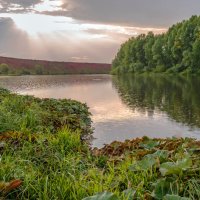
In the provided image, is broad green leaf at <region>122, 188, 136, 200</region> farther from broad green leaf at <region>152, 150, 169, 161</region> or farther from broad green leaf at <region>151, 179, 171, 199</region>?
broad green leaf at <region>152, 150, 169, 161</region>

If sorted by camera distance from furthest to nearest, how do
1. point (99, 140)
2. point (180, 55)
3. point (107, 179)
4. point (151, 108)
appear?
point (180, 55) < point (151, 108) < point (99, 140) < point (107, 179)

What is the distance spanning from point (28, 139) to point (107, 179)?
2946 millimetres

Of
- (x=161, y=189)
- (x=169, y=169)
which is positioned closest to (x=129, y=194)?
(x=161, y=189)

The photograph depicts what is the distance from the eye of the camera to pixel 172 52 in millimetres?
74750

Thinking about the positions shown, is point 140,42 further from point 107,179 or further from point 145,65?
point 107,179

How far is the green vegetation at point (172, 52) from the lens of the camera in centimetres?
6762

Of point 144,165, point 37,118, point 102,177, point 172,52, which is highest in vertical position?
point 172,52

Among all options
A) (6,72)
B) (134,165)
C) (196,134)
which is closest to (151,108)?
(196,134)

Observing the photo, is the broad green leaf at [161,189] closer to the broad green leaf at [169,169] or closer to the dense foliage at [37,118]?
the broad green leaf at [169,169]

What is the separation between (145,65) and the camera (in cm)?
9706

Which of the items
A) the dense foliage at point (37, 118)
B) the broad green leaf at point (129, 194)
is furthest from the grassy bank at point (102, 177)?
the dense foliage at point (37, 118)

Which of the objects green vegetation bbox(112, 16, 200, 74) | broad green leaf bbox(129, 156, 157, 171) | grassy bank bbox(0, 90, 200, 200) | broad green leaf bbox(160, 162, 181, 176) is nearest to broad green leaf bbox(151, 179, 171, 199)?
grassy bank bbox(0, 90, 200, 200)

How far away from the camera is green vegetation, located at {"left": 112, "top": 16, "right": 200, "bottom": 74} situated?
67625 mm

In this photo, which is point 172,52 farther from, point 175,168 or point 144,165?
point 175,168
